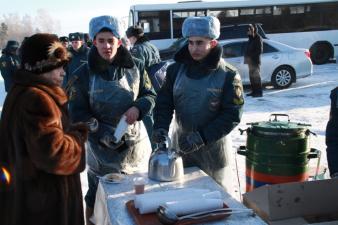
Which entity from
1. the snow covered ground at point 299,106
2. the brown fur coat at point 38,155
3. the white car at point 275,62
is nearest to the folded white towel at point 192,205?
the brown fur coat at point 38,155

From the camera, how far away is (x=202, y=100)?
2.73 m

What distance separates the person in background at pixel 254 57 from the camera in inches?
368

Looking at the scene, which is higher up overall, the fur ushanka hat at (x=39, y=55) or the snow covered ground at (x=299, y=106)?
the fur ushanka hat at (x=39, y=55)

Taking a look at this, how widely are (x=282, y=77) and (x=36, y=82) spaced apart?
378 inches

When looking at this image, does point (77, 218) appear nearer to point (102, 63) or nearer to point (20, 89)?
point (20, 89)

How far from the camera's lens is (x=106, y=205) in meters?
2.15

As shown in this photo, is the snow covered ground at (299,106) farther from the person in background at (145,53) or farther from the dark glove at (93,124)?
the dark glove at (93,124)

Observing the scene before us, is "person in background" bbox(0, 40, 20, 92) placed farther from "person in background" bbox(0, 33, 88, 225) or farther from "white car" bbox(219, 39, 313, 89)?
"person in background" bbox(0, 33, 88, 225)

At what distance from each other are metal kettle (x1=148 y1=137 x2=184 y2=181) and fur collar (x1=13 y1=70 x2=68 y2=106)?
0.64 meters

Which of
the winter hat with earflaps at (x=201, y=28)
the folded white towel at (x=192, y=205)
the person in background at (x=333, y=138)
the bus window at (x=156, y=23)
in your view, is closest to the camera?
the folded white towel at (x=192, y=205)

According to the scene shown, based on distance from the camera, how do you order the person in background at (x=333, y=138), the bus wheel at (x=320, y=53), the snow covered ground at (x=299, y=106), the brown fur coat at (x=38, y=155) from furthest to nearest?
1. the bus wheel at (x=320, y=53)
2. the snow covered ground at (x=299, y=106)
3. the person in background at (x=333, y=138)
4. the brown fur coat at (x=38, y=155)

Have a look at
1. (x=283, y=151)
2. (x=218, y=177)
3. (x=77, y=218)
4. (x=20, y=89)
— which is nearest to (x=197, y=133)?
(x=218, y=177)

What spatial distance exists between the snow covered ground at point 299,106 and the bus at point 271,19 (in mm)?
4158

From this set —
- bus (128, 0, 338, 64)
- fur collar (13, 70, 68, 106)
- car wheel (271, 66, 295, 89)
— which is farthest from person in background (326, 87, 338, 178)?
bus (128, 0, 338, 64)
